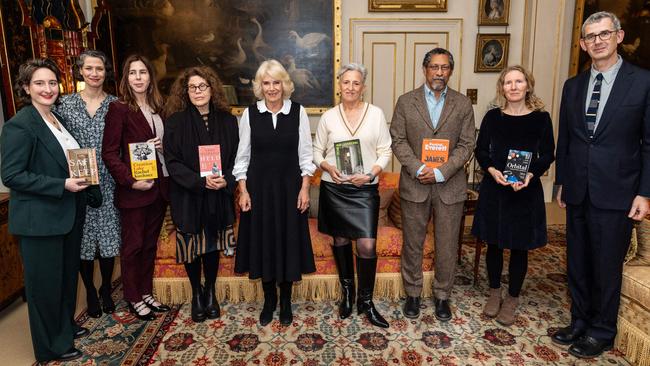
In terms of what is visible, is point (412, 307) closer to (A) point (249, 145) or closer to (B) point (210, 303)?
(B) point (210, 303)

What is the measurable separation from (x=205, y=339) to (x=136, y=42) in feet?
15.9

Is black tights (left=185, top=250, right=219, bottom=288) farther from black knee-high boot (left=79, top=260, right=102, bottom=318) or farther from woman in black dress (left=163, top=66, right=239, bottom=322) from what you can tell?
black knee-high boot (left=79, top=260, right=102, bottom=318)

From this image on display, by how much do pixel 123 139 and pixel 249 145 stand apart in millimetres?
859

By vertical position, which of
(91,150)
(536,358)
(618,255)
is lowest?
(536,358)

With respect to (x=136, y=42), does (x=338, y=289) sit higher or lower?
lower

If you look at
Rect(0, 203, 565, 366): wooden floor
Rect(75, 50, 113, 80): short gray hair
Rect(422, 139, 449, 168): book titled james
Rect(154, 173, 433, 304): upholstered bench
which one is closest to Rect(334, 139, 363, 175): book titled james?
Rect(422, 139, 449, 168): book titled james

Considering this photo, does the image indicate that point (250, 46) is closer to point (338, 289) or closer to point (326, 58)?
point (326, 58)

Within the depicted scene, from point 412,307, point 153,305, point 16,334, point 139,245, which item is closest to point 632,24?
point 412,307

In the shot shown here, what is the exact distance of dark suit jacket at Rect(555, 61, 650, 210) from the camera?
7.84 ft

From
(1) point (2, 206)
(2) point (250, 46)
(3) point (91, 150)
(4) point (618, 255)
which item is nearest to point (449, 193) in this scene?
(4) point (618, 255)

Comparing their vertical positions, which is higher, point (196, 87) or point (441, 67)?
point (441, 67)

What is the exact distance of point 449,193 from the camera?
2.94 meters

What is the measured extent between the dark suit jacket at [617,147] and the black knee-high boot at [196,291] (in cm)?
259

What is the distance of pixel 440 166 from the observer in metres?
2.85
